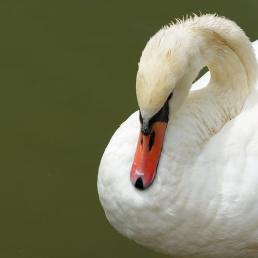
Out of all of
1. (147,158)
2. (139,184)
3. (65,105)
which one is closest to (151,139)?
(147,158)

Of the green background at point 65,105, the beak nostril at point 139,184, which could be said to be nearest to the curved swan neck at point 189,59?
the beak nostril at point 139,184

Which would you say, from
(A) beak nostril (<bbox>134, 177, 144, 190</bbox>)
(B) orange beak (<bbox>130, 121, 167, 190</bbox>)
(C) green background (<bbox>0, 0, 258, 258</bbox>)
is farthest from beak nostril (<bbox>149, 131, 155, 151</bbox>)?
(C) green background (<bbox>0, 0, 258, 258</bbox>)

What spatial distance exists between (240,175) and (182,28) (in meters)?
0.72

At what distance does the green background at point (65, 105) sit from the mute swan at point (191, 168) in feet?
3.65

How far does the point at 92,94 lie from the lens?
5301 mm

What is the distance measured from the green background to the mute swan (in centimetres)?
111

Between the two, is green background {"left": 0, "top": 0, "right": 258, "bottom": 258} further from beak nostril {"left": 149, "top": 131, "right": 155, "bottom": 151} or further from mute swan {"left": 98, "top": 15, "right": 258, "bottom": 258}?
beak nostril {"left": 149, "top": 131, "right": 155, "bottom": 151}

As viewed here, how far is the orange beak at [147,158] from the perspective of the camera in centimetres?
338

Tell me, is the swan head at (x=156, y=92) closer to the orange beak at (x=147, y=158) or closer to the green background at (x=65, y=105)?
the orange beak at (x=147, y=158)

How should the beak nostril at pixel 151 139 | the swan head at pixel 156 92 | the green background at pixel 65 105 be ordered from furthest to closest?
1. the green background at pixel 65 105
2. the beak nostril at pixel 151 139
3. the swan head at pixel 156 92

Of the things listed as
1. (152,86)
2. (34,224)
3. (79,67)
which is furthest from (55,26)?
(152,86)

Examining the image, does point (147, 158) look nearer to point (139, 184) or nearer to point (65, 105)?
point (139, 184)

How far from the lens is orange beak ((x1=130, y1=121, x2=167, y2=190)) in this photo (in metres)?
3.38

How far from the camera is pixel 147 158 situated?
342 centimetres
